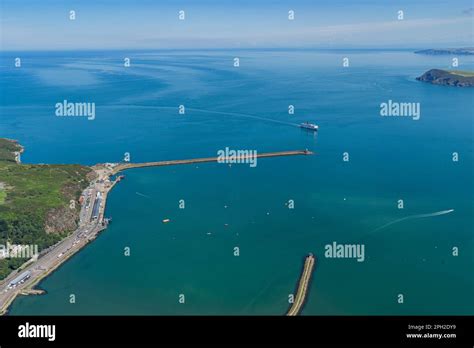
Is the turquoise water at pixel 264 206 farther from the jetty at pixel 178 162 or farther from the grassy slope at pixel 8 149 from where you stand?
the grassy slope at pixel 8 149

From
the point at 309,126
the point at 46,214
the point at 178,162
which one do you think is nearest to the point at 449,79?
the point at 309,126

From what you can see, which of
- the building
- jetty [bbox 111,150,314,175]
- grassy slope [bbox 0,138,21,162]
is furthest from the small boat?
the building

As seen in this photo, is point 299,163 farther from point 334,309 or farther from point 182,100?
point 182,100

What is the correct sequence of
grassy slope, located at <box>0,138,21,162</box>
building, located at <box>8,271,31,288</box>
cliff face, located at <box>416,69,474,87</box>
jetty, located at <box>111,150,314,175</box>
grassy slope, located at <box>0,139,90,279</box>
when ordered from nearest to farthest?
building, located at <box>8,271,31,288</box> → grassy slope, located at <box>0,139,90,279</box> → jetty, located at <box>111,150,314,175</box> → grassy slope, located at <box>0,138,21,162</box> → cliff face, located at <box>416,69,474,87</box>

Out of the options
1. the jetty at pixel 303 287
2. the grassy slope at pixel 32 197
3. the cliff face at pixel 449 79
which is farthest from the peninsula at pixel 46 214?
the cliff face at pixel 449 79

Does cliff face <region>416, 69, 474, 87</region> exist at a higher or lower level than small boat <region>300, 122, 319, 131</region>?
higher

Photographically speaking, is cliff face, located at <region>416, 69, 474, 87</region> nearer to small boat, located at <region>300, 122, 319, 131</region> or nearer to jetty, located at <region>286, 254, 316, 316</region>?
small boat, located at <region>300, 122, 319, 131</region>
